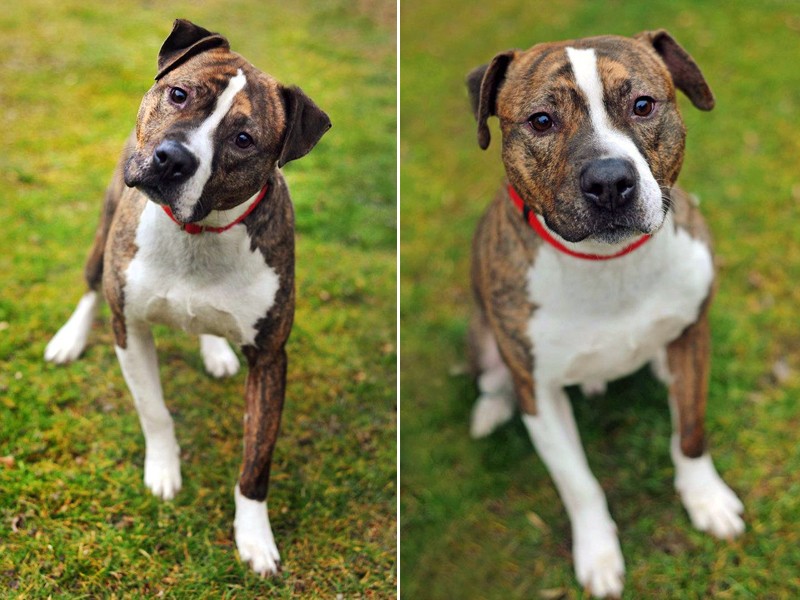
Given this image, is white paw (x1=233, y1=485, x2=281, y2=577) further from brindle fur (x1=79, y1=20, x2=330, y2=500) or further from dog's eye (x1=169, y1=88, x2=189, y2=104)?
dog's eye (x1=169, y1=88, x2=189, y2=104)

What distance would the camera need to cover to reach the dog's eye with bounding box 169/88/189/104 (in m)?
2.74

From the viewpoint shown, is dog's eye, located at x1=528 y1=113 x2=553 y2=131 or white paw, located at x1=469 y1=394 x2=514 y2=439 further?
white paw, located at x1=469 y1=394 x2=514 y2=439

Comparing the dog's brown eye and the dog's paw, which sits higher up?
the dog's brown eye

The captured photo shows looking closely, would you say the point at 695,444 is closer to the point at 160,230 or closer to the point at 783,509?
the point at 783,509

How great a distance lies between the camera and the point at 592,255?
11.0ft

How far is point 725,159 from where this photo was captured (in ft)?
20.1

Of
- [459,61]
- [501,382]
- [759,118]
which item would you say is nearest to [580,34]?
[459,61]

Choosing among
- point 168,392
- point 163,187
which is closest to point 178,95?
point 163,187

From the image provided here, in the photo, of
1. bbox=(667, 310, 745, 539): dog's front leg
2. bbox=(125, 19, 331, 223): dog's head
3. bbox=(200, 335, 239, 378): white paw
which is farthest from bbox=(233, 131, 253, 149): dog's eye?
bbox=(667, 310, 745, 539): dog's front leg

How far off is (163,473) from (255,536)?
18.4 inches

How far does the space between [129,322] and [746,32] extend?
5.75 metres

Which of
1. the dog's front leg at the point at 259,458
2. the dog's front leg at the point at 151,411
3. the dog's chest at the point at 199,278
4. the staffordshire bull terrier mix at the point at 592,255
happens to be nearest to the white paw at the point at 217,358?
the dog's front leg at the point at 151,411

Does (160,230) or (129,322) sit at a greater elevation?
(160,230)

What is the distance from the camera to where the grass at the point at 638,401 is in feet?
13.3
